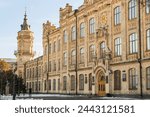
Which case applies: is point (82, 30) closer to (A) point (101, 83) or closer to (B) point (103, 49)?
(B) point (103, 49)

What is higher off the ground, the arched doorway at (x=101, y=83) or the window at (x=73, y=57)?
the window at (x=73, y=57)

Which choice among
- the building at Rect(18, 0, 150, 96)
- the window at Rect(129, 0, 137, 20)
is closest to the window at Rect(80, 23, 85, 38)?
the building at Rect(18, 0, 150, 96)

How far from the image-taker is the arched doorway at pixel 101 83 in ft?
126

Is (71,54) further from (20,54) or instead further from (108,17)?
(20,54)

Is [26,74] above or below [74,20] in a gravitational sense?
below

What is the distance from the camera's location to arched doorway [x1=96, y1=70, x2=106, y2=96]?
38.4m

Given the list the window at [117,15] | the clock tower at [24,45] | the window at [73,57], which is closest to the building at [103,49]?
the window at [117,15]

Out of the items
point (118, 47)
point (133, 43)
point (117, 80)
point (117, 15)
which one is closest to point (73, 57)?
point (118, 47)

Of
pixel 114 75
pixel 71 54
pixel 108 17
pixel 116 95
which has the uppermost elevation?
pixel 108 17

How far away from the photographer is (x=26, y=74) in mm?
74750

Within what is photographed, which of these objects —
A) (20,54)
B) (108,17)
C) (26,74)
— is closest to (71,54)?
(108,17)

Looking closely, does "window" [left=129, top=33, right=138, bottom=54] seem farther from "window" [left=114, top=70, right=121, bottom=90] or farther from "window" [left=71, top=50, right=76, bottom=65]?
"window" [left=71, top=50, right=76, bottom=65]

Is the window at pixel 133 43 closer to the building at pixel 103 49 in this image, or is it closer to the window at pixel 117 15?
the building at pixel 103 49

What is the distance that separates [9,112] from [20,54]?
245ft
